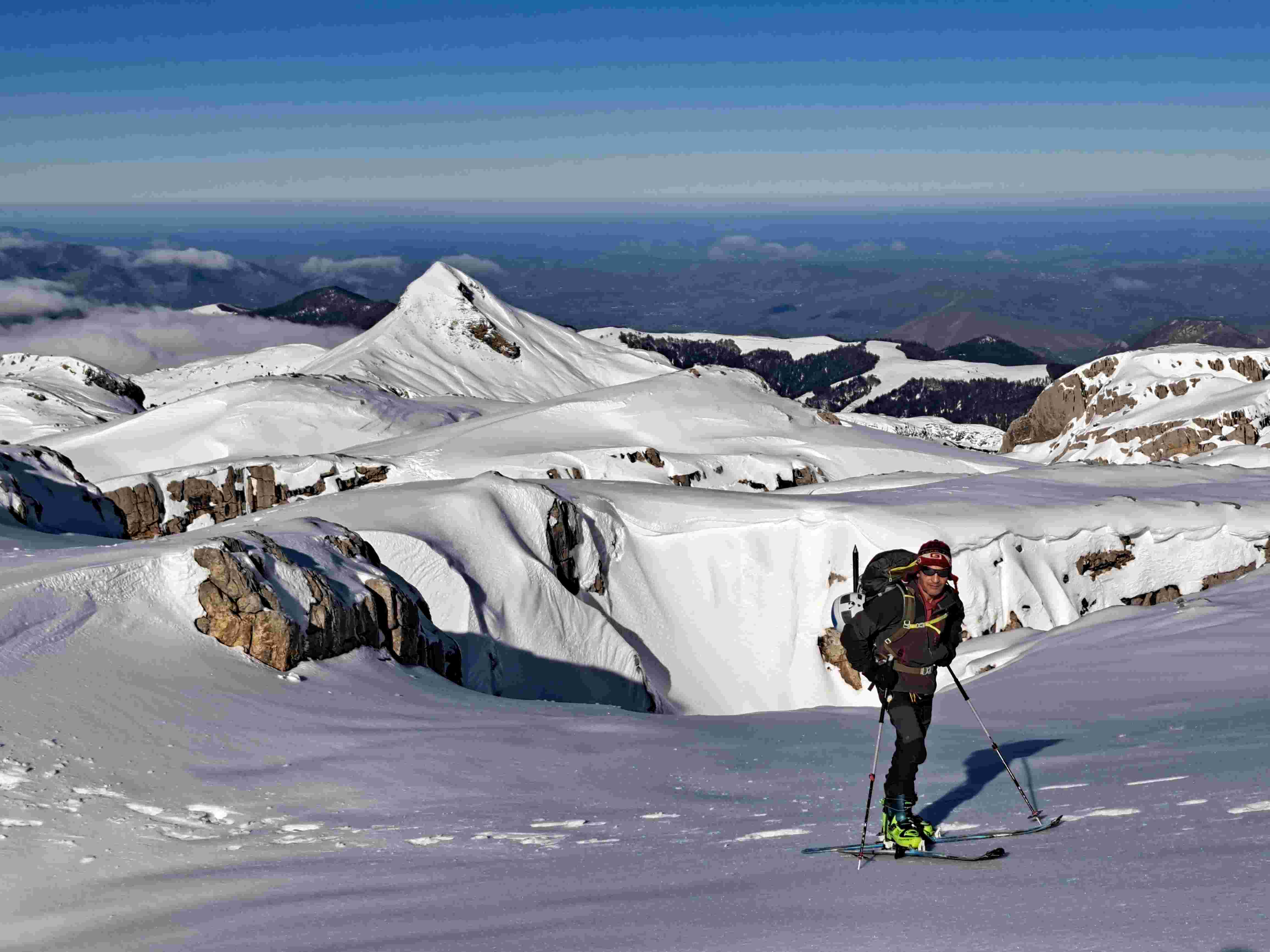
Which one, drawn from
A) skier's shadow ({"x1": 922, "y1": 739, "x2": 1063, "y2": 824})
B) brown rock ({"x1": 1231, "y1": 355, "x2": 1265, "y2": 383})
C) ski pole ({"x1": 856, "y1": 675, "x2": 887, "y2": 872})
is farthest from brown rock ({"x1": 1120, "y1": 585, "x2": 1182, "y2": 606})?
brown rock ({"x1": 1231, "y1": 355, "x2": 1265, "y2": 383})

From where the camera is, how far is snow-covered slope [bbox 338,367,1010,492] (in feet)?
281

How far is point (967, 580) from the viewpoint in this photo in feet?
173

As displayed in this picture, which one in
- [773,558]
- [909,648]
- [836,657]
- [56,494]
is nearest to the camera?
[909,648]

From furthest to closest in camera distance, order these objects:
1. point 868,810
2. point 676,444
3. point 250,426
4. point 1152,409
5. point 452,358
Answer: point 452,358, point 1152,409, point 250,426, point 676,444, point 868,810

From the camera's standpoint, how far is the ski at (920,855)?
958 centimetres

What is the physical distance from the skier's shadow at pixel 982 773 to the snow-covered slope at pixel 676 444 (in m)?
65.2

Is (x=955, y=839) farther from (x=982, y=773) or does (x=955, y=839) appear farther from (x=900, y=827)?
(x=982, y=773)

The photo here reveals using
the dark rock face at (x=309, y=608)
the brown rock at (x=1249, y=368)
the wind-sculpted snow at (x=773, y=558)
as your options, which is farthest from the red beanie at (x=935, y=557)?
the brown rock at (x=1249, y=368)

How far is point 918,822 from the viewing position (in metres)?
10.3

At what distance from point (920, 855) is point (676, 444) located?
89045 mm

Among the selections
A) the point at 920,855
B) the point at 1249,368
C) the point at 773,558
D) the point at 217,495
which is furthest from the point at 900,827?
the point at 1249,368

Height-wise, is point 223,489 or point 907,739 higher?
point 907,739

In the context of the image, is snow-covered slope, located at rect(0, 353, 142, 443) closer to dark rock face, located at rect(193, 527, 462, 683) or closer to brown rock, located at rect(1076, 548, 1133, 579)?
brown rock, located at rect(1076, 548, 1133, 579)

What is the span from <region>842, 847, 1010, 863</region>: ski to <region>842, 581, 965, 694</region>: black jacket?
145 centimetres
